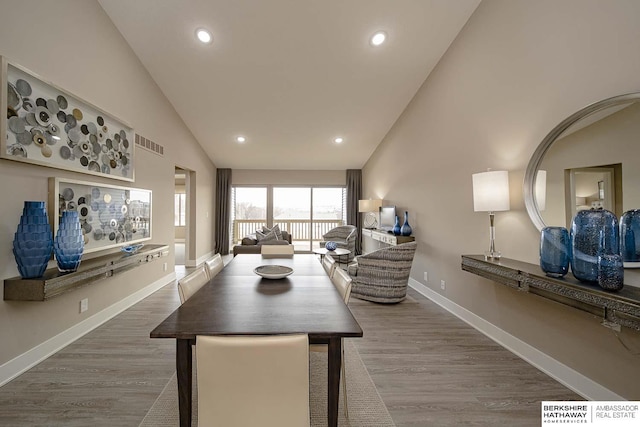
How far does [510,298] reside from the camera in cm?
236

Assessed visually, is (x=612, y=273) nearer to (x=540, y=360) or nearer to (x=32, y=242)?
(x=540, y=360)

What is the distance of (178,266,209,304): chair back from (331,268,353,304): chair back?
939 millimetres

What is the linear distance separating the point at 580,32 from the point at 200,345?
286cm

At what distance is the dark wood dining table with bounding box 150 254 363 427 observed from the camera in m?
1.10

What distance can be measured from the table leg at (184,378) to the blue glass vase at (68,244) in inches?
69.8

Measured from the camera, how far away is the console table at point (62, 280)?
1888 millimetres

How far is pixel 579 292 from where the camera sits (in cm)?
150

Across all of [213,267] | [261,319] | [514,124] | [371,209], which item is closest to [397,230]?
[371,209]

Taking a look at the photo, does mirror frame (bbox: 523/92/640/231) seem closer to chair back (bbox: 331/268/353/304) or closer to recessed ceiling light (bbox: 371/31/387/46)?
chair back (bbox: 331/268/353/304)

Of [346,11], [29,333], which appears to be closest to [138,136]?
[29,333]

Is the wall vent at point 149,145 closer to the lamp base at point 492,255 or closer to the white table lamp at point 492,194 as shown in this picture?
the white table lamp at point 492,194

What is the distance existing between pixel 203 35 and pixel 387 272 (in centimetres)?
364

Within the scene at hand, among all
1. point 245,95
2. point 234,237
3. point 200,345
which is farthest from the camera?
point 234,237

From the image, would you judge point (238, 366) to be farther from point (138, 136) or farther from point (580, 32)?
point (138, 136)
